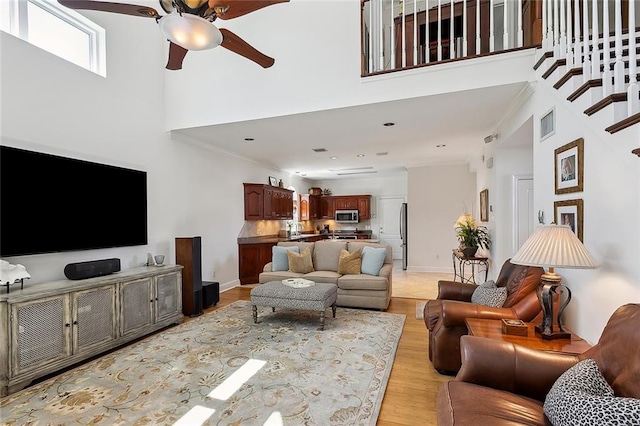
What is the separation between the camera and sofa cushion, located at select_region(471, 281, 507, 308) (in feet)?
8.79

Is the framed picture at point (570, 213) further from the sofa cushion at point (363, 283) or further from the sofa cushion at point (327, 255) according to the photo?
the sofa cushion at point (327, 255)

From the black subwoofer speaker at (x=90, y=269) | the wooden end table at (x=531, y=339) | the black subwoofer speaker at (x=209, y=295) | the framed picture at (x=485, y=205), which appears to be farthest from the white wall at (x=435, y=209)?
the black subwoofer speaker at (x=90, y=269)

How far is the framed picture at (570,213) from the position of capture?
7.25 feet

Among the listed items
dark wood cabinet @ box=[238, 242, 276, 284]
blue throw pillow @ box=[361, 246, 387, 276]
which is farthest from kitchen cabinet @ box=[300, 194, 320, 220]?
blue throw pillow @ box=[361, 246, 387, 276]

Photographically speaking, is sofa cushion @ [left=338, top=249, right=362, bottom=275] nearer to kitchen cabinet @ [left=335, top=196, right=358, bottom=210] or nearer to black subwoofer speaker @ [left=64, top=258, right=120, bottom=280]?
black subwoofer speaker @ [left=64, top=258, right=120, bottom=280]

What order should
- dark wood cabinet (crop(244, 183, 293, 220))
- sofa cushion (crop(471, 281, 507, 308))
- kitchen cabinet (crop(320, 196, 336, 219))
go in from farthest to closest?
kitchen cabinet (crop(320, 196, 336, 219)) → dark wood cabinet (crop(244, 183, 293, 220)) → sofa cushion (crop(471, 281, 507, 308))

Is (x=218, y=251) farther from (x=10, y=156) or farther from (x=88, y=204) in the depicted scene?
(x=10, y=156)

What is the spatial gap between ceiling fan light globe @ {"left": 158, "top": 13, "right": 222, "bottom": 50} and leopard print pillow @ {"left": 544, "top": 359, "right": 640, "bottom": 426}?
2667 millimetres

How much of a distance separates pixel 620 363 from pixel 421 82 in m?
2.88

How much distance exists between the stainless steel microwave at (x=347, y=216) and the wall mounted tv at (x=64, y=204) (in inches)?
255

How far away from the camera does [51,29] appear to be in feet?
10.8

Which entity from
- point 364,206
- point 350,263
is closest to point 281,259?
point 350,263

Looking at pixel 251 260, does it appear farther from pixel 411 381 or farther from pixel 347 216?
pixel 411 381

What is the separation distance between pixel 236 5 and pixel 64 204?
265cm
